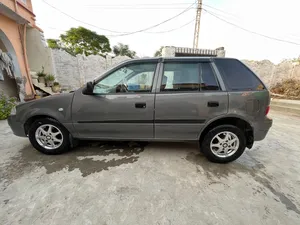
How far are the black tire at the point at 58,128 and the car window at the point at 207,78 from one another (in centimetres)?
243

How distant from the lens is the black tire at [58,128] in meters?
2.36

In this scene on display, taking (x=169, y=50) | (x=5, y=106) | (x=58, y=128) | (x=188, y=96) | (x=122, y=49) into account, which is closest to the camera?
(x=188, y=96)

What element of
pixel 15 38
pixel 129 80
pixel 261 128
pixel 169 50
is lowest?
pixel 261 128

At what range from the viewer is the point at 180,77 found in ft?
7.19

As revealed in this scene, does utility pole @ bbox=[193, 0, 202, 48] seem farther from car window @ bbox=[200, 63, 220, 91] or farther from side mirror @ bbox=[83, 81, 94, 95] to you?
side mirror @ bbox=[83, 81, 94, 95]

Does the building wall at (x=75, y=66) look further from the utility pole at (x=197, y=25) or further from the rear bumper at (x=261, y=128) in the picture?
the rear bumper at (x=261, y=128)

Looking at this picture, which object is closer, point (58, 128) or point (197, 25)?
point (58, 128)

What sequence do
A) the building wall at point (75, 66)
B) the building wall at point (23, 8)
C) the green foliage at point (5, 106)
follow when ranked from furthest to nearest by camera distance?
the building wall at point (75, 66) < the building wall at point (23, 8) < the green foliage at point (5, 106)

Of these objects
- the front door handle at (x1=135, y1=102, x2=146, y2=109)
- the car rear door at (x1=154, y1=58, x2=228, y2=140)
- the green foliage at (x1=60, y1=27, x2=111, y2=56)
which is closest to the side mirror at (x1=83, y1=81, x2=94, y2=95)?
the front door handle at (x1=135, y1=102, x2=146, y2=109)

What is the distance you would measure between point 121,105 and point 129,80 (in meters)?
0.46

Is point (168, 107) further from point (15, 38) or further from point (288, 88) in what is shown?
point (288, 88)

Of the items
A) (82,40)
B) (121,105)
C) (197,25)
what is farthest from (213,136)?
(82,40)

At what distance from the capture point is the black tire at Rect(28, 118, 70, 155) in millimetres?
2361

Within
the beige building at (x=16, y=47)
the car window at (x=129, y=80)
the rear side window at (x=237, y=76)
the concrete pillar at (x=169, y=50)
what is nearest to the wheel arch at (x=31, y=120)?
the car window at (x=129, y=80)
